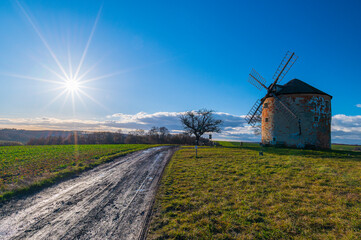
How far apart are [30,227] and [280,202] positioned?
323 inches

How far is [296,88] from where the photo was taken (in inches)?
955

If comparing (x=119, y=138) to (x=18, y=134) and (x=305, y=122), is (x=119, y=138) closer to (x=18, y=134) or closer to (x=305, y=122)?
(x=305, y=122)

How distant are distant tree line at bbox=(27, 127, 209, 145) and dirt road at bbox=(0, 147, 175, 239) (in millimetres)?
48490

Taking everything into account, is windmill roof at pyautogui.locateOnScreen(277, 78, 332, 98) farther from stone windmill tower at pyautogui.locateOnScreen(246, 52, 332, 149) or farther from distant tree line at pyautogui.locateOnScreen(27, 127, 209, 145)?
distant tree line at pyautogui.locateOnScreen(27, 127, 209, 145)

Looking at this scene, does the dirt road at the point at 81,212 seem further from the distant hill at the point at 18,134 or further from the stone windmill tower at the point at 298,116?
the distant hill at the point at 18,134

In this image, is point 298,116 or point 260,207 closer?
point 260,207

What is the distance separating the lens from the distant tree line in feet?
189

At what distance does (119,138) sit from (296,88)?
5549 cm

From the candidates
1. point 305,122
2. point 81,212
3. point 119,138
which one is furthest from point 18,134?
point 305,122

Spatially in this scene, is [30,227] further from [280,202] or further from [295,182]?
[295,182]

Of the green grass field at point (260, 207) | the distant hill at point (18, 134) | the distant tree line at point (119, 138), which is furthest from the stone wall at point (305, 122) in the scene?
the distant hill at point (18, 134)

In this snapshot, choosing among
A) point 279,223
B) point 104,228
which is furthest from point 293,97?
point 104,228

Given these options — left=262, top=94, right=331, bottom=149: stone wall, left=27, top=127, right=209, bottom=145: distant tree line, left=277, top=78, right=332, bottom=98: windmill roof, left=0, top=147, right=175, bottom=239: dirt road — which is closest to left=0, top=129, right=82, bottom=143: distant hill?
left=27, top=127, right=209, bottom=145: distant tree line

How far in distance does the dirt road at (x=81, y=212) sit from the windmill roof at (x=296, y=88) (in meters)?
24.0
